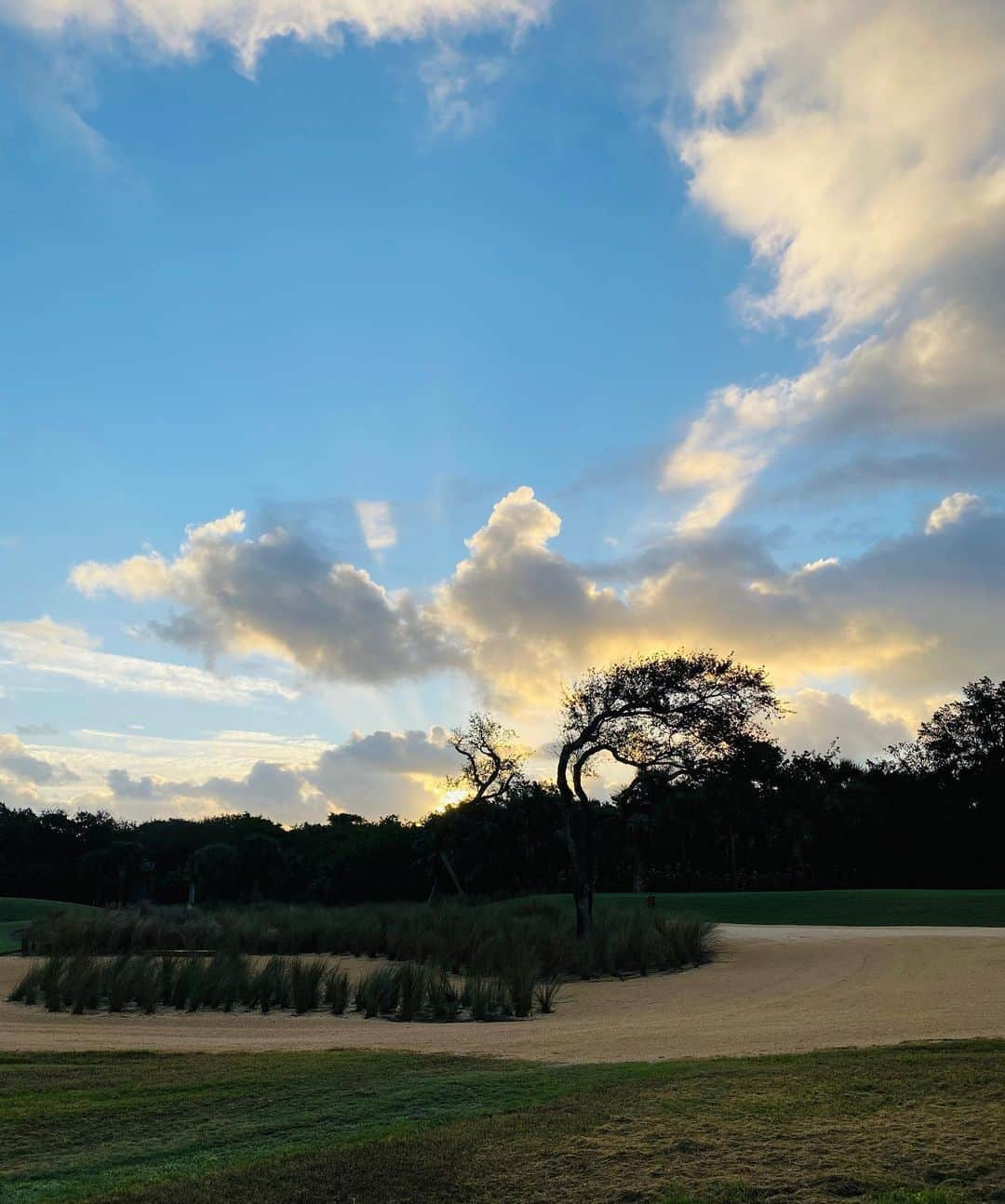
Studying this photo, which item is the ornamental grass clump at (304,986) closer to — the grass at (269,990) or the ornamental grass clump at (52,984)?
the grass at (269,990)

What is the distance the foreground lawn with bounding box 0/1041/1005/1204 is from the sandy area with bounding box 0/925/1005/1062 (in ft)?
6.99

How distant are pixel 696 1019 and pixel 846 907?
24282 mm

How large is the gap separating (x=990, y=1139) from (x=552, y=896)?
39.9 meters

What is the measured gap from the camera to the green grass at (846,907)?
32875 mm

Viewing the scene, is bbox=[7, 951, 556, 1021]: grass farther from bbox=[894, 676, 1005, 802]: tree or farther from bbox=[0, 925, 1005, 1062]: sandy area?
bbox=[894, 676, 1005, 802]: tree

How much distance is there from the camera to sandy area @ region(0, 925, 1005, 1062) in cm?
1152

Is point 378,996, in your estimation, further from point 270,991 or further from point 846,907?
point 846,907

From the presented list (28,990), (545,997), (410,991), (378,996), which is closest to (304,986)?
(378,996)

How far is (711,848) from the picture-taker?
6862cm

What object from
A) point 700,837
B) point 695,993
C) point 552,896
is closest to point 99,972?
point 695,993

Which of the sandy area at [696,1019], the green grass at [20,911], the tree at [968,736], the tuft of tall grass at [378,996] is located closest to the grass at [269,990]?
the tuft of tall grass at [378,996]

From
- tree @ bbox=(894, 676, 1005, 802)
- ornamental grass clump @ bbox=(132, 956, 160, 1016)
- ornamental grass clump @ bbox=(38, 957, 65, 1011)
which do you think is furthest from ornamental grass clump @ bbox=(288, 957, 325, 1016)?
tree @ bbox=(894, 676, 1005, 802)

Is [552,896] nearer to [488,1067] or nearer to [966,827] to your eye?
[966,827]

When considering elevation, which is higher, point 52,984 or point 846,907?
point 846,907
